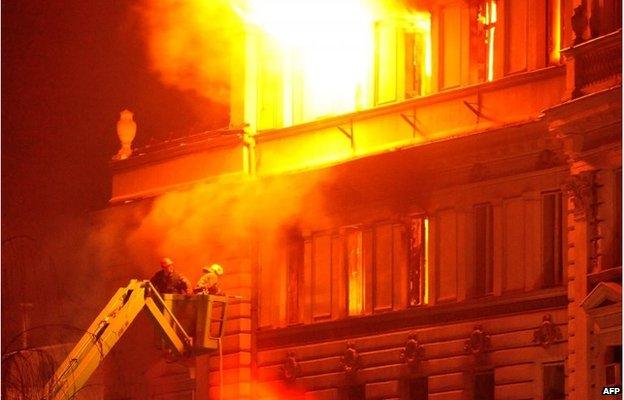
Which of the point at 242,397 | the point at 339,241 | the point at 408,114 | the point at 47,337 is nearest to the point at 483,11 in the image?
the point at 408,114

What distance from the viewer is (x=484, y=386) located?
4512 cm

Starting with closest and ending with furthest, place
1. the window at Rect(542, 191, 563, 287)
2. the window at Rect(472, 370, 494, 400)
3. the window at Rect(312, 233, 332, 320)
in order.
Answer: the window at Rect(542, 191, 563, 287)
the window at Rect(472, 370, 494, 400)
the window at Rect(312, 233, 332, 320)

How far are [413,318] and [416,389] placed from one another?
55.6 inches

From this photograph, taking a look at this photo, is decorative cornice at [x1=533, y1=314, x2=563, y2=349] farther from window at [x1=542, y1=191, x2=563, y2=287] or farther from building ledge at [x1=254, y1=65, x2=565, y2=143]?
building ledge at [x1=254, y1=65, x2=565, y2=143]

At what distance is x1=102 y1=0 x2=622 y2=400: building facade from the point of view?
4262 cm

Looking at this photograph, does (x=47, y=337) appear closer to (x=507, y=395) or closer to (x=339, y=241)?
(x=339, y=241)

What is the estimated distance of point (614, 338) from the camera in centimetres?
4166

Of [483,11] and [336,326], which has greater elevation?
[483,11]

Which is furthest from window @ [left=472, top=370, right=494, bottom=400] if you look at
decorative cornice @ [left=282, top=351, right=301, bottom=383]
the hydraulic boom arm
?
the hydraulic boom arm

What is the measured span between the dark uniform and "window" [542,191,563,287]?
7498mm

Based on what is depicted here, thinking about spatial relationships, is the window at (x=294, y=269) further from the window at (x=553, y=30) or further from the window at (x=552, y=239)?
the window at (x=553, y=30)

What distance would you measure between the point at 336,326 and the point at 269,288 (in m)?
2.29

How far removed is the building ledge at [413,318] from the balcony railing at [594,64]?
152 inches

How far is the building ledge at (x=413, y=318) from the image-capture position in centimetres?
4384
